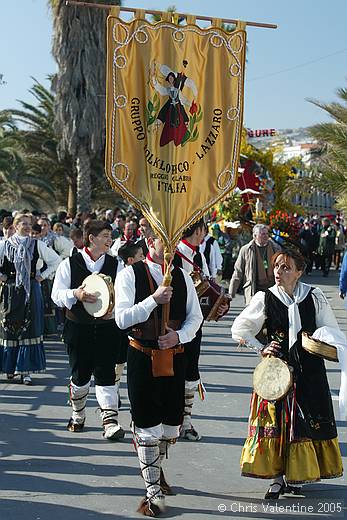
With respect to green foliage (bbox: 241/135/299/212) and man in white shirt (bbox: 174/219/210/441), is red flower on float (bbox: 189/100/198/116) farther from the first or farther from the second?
green foliage (bbox: 241/135/299/212)

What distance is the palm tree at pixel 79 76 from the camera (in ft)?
90.4

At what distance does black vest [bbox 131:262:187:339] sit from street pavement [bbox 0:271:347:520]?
123 centimetres

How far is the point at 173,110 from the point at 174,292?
4.00 feet

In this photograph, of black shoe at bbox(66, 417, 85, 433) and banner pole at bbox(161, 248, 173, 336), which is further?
black shoe at bbox(66, 417, 85, 433)

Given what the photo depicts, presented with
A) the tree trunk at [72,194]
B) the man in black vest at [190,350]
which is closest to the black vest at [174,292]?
the man in black vest at [190,350]

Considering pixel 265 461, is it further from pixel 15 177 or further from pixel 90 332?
pixel 15 177

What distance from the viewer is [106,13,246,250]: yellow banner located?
18.7ft

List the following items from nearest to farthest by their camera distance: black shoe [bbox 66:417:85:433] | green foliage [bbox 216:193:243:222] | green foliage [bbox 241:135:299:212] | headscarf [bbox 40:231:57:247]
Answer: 1. black shoe [bbox 66:417:85:433]
2. headscarf [bbox 40:231:57:247]
3. green foliage [bbox 216:193:243:222]
4. green foliage [bbox 241:135:299:212]

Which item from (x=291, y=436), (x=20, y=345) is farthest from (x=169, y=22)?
(x=20, y=345)

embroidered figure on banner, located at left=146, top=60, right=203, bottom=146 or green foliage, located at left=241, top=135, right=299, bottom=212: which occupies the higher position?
embroidered figure on banner, located at left=146, top=60, right=203, bottom=146

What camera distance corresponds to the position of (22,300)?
9797 millimetres

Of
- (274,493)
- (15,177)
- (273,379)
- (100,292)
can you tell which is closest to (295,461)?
(274,493)

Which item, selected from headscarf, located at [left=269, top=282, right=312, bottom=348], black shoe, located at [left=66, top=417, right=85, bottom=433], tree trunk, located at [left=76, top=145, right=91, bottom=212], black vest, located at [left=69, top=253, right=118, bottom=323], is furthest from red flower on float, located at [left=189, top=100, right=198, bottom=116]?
tree trunk, located at [left=76, top=145, right=91, bottom=212]

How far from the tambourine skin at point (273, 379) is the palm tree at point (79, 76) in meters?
22.7
